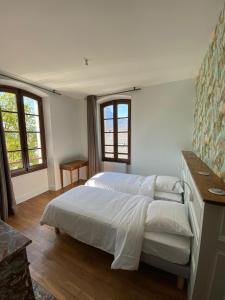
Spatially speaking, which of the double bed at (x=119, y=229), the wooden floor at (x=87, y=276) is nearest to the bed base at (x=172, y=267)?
the double bed at (x=119, y=229)

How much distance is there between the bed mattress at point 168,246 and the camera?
1.22m

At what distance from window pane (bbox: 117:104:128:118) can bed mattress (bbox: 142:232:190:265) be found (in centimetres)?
283

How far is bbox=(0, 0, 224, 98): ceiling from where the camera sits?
3.83 feet

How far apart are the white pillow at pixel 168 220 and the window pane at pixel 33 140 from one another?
279 centimetres

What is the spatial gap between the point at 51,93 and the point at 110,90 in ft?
4.49

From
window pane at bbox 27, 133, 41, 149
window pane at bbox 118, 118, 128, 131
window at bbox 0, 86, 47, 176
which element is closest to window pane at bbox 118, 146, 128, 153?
window pane at bbox 118, 118, 128, 131

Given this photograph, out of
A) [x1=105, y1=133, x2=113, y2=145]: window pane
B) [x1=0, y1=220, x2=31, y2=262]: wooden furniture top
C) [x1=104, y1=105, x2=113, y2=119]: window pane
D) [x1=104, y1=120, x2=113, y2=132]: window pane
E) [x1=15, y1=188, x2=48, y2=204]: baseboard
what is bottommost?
[x1=15, y1=188, x2=48, y2=204]: baseboard

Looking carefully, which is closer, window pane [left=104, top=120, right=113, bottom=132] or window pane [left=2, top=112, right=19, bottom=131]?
window pane [left=2, top=112, right=19, bottom=131]

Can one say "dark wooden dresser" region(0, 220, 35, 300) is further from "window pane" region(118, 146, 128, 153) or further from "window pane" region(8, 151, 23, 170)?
"window pane" region(118, 146, 128, 153)

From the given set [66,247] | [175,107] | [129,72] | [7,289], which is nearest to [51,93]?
[129,72]

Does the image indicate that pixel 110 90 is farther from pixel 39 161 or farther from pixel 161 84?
pixel 39 161

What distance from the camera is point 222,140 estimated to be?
1115 millimetres

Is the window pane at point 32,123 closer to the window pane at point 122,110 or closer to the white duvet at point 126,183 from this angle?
the white duvet at point 126,183

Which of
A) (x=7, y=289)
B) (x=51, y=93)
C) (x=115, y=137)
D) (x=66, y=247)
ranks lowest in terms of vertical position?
(x=66, y=247)
